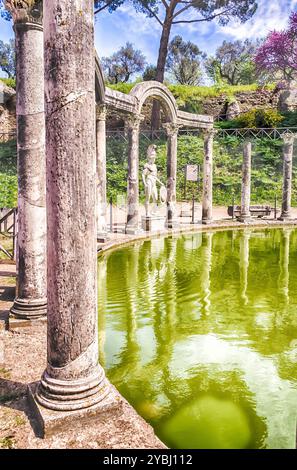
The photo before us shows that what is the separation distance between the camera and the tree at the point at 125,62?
44188mm

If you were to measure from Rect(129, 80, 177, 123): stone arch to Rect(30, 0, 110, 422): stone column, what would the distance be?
1079cm

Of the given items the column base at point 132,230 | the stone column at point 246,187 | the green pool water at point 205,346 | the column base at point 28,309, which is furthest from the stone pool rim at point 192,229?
the column base at point 28,309

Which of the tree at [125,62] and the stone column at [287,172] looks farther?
the tree at [125,62]

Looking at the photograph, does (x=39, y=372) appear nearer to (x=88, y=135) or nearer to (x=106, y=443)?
(x=106, y=443)

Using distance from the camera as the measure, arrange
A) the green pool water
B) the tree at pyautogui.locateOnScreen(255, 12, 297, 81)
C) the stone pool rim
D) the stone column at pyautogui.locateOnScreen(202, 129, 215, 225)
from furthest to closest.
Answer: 1. the tree at pyautogui.locateOnScreen(255, 12, 297, 81)
2. the stone column at pyautogui.locateOnScreen(202, 129, 215, 225)
3. the stone pool rim
4. the green pool water

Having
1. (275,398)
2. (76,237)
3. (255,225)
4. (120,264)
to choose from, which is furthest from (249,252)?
(76,237)

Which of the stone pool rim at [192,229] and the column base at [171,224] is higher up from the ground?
the column base at [171,224]

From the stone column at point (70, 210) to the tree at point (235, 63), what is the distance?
108 feet

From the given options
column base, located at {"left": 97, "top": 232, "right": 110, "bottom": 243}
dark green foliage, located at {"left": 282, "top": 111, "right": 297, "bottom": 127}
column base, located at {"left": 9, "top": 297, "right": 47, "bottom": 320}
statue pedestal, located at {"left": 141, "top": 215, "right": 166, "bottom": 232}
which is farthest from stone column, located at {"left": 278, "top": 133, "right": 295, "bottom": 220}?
column base, located at {"left": 9, "top": 297, "right": 47, "bottom": 320}

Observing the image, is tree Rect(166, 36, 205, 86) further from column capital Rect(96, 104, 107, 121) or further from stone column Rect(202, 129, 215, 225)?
column capital Rect(96, 104, 107, 121)

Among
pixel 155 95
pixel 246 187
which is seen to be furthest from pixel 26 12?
pixel 246 187

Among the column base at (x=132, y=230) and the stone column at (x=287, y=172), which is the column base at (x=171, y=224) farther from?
the stone column at (x=287, y=172)

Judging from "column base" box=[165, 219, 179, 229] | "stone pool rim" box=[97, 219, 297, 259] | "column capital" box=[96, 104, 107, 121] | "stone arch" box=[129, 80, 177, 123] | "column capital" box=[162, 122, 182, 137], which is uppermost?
"stone arch" box=[129, 80, 177, 123]

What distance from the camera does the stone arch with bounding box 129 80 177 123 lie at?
13.5 metres
